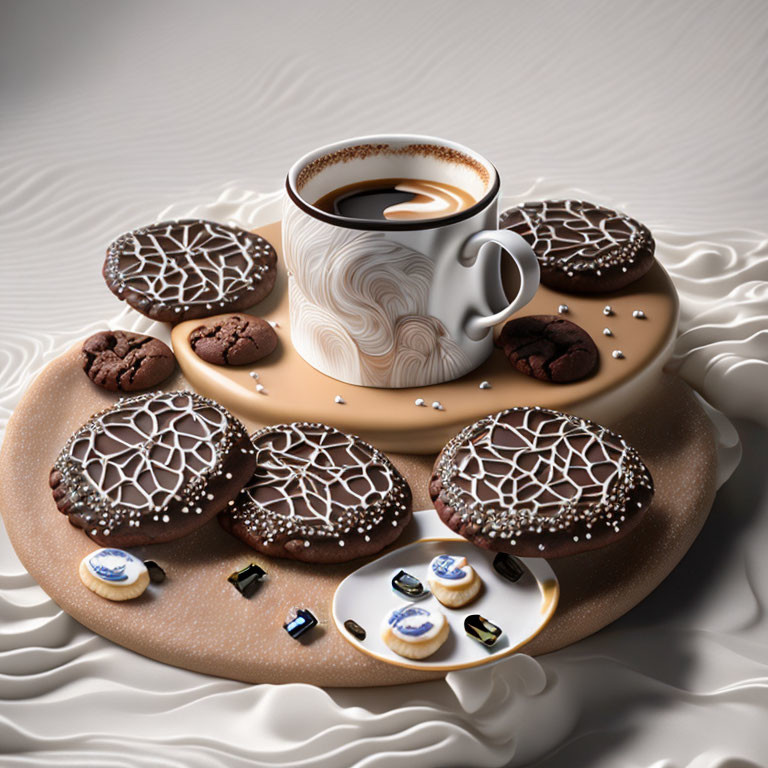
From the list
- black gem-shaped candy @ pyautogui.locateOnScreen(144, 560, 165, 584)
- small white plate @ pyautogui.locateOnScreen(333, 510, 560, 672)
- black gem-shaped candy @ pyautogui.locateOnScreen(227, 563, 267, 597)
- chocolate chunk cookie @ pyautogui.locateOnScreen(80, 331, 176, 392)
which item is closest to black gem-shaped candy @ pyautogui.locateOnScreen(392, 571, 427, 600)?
small white plate @ pyautogui.locateOnScreen(333, 510, 560, 672)

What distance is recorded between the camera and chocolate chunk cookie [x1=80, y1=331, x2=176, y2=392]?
1.49 m

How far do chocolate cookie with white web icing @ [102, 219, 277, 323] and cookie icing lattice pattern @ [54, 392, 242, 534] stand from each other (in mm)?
234

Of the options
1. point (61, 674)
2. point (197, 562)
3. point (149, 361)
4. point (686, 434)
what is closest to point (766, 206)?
point (686, 434)

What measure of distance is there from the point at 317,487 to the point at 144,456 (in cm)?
22

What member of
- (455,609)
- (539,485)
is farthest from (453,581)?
(539,485)

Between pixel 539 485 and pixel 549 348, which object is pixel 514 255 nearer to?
pixel 549 348

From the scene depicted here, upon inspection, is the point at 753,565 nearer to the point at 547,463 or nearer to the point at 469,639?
the point at 547,463

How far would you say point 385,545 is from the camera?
1.24m

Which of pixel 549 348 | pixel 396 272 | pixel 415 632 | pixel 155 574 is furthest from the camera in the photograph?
pixel 549 348

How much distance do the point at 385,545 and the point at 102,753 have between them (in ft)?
1.26

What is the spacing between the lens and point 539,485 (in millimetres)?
1246

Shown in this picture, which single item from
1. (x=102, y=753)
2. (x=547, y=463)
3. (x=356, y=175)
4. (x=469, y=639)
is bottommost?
(x=102, y=753)

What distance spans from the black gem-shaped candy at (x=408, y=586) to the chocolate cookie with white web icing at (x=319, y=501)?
1.8 inches

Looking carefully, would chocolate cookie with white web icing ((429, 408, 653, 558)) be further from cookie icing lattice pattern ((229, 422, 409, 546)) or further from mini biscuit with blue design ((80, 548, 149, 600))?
mini biscuit with blue design ((80, 548, 149, 600))
